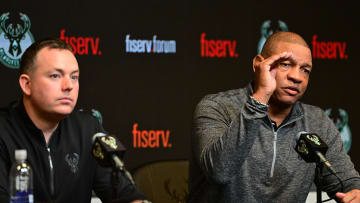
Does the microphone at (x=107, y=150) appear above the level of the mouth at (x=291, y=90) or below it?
below

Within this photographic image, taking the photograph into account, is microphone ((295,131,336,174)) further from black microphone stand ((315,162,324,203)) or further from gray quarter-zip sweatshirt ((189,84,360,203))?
gray quarter-zip sweatshirt ((189,84,360,203))

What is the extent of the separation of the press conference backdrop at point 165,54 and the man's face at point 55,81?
1.41 m

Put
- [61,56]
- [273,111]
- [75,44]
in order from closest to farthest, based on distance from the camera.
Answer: [61,56]
[273,111]
[75,44]

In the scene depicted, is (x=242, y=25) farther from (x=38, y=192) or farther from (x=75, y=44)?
(x=38, y=192)

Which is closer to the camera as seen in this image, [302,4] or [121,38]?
[121,38]

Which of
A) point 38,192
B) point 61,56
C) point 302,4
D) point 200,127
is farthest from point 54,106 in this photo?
point 302,4

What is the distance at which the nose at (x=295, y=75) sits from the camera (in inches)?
108

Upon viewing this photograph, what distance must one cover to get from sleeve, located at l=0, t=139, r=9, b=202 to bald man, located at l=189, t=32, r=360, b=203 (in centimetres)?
82

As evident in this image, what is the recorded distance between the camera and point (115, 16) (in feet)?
Result: 13.2

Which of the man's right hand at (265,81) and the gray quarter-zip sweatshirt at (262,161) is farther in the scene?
the gray quarter-zip sweatshirt at (262,161)

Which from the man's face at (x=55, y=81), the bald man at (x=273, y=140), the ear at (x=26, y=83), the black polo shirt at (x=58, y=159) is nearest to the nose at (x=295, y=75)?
the bald man at (x=273, y=140)

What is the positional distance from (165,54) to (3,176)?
A: 194 cm

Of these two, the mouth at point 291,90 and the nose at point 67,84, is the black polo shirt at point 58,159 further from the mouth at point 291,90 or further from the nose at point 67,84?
the mouth at point 291,90

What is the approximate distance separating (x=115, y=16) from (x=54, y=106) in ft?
5.40
